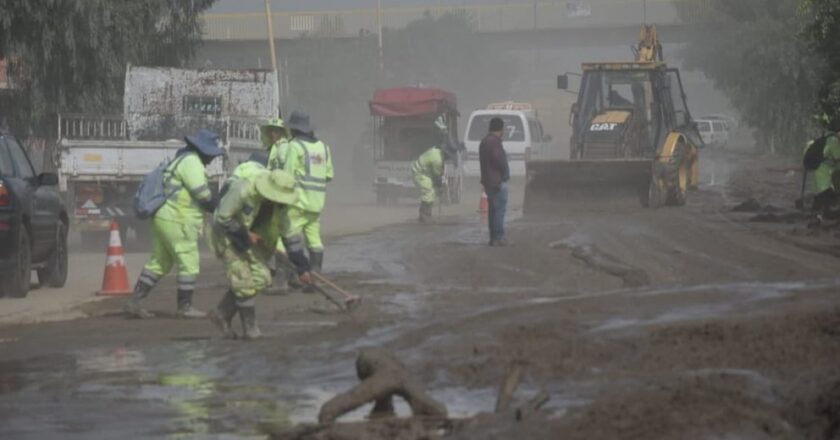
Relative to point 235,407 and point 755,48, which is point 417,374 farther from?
point 755,48

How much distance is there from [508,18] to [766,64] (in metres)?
24.9

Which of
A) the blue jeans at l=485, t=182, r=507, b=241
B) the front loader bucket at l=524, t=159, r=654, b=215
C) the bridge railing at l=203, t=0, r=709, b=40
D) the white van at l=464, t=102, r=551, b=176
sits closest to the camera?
the blue jeans at l=485, t=182, r=507, b=241

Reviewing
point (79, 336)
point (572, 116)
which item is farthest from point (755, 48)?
point (79, 336)

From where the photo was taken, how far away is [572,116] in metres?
34.0

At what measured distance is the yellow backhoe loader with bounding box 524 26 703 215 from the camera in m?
30.1

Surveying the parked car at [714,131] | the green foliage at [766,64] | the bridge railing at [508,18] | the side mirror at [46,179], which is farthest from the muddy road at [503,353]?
the parked car at [714,131]

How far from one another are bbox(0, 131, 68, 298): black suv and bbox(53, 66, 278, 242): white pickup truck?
602cm

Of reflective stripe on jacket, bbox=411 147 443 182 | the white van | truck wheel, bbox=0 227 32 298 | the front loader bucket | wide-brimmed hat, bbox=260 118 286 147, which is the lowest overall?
the white van

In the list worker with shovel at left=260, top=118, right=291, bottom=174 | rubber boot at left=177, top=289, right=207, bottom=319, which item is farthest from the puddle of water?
worker with shovel at left=260, top=118, right=291, bottom=174

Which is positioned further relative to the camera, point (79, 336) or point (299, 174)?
point (299, 174)

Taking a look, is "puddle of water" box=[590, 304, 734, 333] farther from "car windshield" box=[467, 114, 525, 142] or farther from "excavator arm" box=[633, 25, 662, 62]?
"car windshield" box=[467, 114, 525, 142]

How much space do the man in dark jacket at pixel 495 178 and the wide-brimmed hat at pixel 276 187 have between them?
32.5 ft

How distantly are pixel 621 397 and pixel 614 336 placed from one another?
285cm

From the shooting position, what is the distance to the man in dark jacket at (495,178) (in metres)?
22.3
